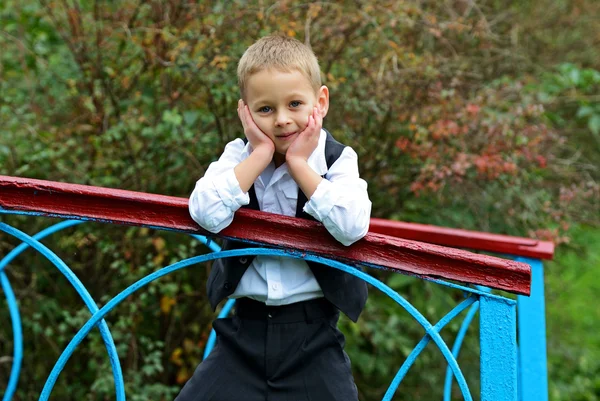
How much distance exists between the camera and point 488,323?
1649mm

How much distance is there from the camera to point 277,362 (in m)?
1.94

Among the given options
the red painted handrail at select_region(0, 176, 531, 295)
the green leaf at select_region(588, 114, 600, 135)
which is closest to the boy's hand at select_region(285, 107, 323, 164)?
the red painted handrail at select_region(0, 176, 531, 295)

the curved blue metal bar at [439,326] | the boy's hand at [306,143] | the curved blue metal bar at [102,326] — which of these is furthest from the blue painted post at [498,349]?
the curved blue metal bar at [102,326]

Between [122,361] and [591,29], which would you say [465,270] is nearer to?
[122,361]

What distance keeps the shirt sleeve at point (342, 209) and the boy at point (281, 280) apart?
0.05m

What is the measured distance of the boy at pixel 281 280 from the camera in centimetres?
191

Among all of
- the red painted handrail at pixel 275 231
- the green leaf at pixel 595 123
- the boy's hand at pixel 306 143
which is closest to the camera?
the red painted handrail at pixel 275 231

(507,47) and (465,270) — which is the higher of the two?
(507,47)

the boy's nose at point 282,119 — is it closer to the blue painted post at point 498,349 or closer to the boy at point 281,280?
the boy at point 281,280

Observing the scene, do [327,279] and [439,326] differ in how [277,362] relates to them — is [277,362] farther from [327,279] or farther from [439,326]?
[439,326]

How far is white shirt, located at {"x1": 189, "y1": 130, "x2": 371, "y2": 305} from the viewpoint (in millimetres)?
1700

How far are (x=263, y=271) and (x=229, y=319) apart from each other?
20 centimetres

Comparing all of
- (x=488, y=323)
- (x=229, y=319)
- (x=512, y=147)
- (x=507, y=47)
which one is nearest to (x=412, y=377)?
(x=512, y=147)

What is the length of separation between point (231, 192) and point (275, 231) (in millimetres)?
150
